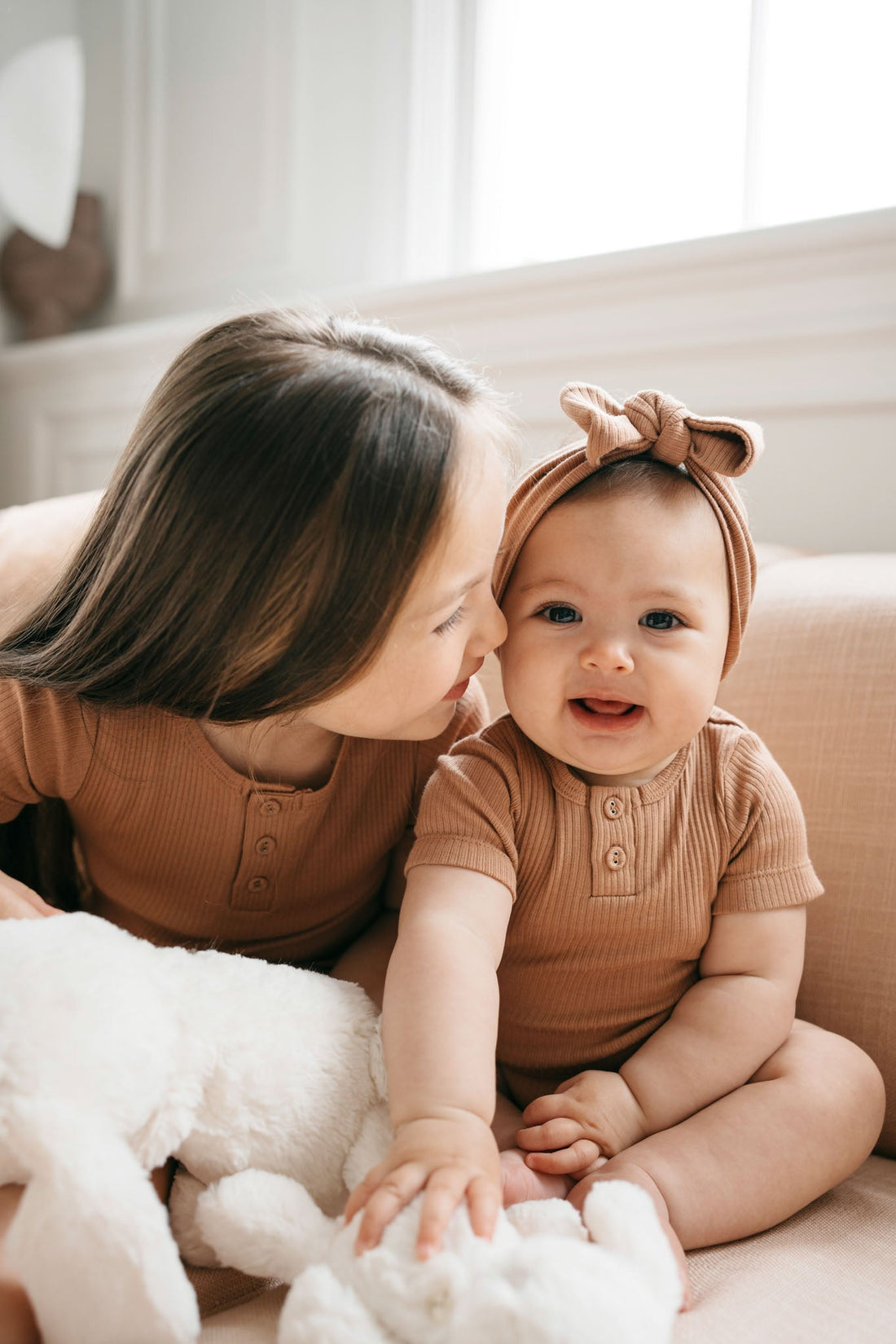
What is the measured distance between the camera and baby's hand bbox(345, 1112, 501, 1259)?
1.85 feet

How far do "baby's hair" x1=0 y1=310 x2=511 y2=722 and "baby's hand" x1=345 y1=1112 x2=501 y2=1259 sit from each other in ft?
1.02

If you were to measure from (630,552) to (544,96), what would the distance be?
4.20 ft

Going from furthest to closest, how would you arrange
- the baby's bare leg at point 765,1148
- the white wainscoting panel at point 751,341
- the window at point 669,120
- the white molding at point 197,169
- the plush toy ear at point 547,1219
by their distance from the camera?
the white molding at point 197,169 → the window at point 669,120 → the white wainscoting panel at point 751,341 → the baby's bare leg at point 765,1148 → the plush toy ear at point 547,1219

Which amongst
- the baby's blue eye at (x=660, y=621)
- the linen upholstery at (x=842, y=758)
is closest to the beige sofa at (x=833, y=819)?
the linen upholstery at (x=842, y=758)

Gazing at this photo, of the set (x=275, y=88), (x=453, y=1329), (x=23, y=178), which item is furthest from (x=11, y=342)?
(x=453, y=1329)

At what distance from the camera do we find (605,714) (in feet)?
2.71

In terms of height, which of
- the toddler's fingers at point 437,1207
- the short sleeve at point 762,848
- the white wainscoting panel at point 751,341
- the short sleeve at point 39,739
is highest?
the white wainscoting panel at point 751,341

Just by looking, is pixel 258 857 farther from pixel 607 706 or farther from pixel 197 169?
pixel 197 169

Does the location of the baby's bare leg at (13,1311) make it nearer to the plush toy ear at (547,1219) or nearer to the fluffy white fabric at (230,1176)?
the fluffy white fabric at (230,1176)

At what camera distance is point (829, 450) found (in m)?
1.28

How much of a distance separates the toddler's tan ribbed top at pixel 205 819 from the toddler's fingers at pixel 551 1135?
0.98 ft

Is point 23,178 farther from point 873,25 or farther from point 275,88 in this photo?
point 873,25

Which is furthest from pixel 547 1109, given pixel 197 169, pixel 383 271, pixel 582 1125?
pixel 197 169

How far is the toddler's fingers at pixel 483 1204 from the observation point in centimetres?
57
